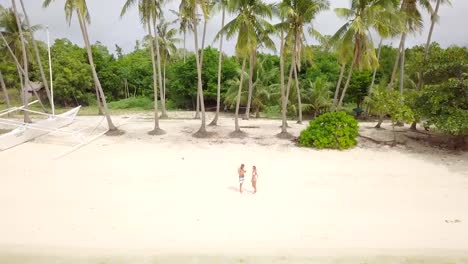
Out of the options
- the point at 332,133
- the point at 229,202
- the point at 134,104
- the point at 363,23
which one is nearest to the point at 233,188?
the point at 229,202

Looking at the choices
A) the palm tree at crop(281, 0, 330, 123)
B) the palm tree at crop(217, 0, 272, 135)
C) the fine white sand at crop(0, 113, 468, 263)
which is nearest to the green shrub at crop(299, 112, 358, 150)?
the fine white sand at crop(0, 113, 468, 263)

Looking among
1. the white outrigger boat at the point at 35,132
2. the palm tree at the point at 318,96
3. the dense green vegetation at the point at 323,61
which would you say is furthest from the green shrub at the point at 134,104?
the white outrigger boat at the point at 35,132

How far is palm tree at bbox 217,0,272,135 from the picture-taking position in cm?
1861

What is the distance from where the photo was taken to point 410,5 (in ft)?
72.1

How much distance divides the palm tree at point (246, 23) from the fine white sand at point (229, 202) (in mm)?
5384

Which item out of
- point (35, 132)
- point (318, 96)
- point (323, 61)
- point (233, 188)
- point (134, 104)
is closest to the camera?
point (233, 188)

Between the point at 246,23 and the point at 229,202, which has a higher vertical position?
the point at 246,23

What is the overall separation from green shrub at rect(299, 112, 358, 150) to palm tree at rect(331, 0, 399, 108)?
426cm

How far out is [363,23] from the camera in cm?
1964

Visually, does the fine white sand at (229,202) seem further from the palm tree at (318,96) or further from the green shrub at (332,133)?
the palm tree at (318,96)

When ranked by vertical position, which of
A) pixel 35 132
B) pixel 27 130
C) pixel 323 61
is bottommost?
pixel 35 132

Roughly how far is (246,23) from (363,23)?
21.3 ft

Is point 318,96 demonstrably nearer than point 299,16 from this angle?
No

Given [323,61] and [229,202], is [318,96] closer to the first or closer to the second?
[323,61]
